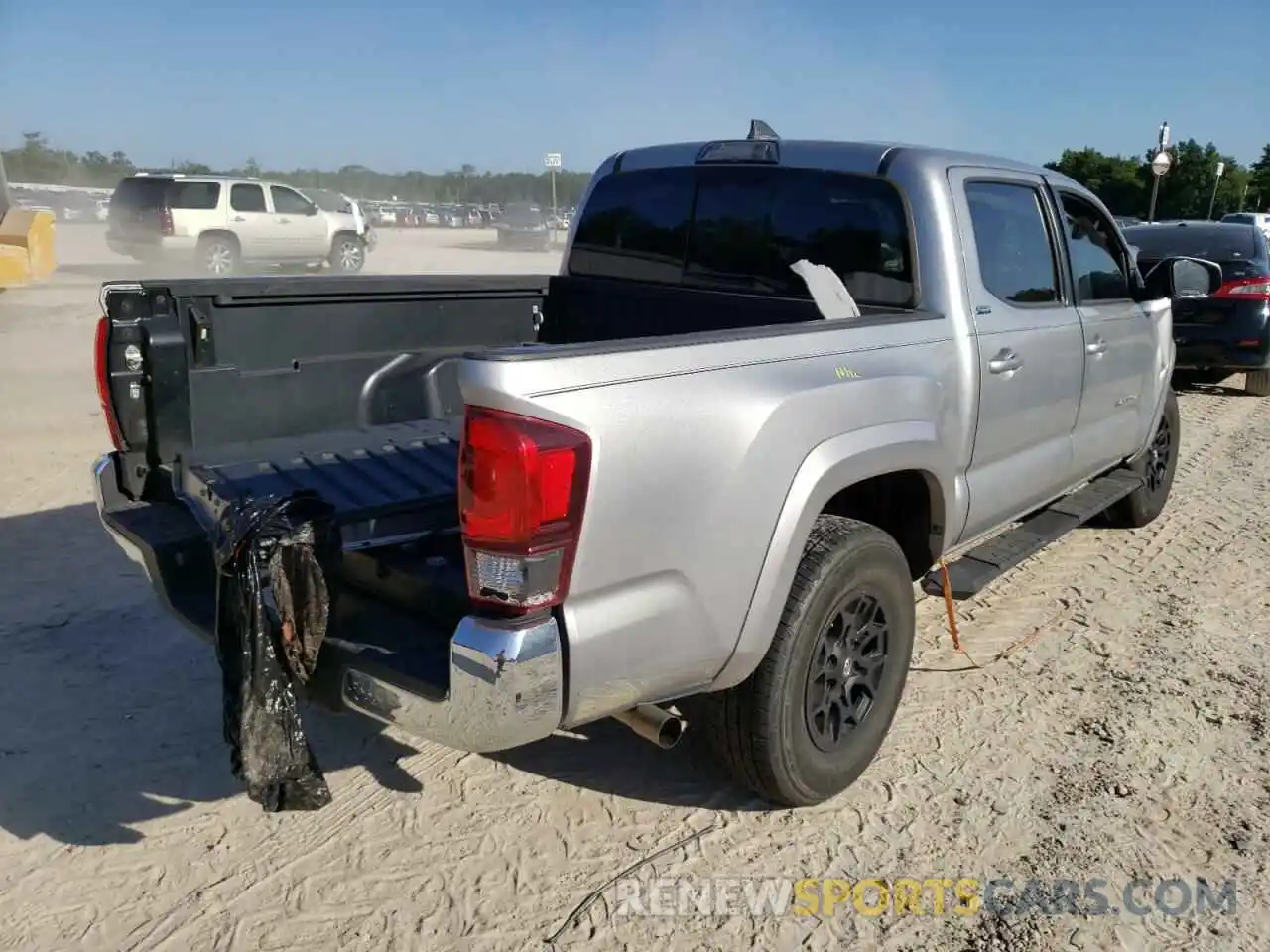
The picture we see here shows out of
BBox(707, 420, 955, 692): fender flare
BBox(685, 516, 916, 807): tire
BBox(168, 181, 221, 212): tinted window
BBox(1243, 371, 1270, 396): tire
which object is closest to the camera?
BBox(707, 420, 955, 692): fender flare

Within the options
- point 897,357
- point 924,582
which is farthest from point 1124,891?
point 897,357

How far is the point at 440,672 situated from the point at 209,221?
65.1ft

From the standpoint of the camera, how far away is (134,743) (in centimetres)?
353

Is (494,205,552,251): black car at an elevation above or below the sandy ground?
above

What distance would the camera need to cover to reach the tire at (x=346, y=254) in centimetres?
2236

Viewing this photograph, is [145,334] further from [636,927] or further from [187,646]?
[636,927]

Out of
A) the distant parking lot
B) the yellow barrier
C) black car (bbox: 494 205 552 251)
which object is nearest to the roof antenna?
the yellow barrier

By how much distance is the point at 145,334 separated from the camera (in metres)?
3.22

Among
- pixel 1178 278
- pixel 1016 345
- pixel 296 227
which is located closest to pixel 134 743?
pixel 1016 345

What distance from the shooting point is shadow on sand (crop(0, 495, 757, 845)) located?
3215 millimetres

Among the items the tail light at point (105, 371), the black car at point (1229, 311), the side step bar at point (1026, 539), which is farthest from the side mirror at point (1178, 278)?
the black car at point (1229, 311)

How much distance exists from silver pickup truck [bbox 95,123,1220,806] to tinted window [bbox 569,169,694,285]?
19 mm

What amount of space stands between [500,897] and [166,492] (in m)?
1.70

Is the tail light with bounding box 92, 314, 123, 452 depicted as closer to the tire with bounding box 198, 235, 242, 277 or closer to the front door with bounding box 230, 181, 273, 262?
the tire with bounding box 198, 235, 242, 277
